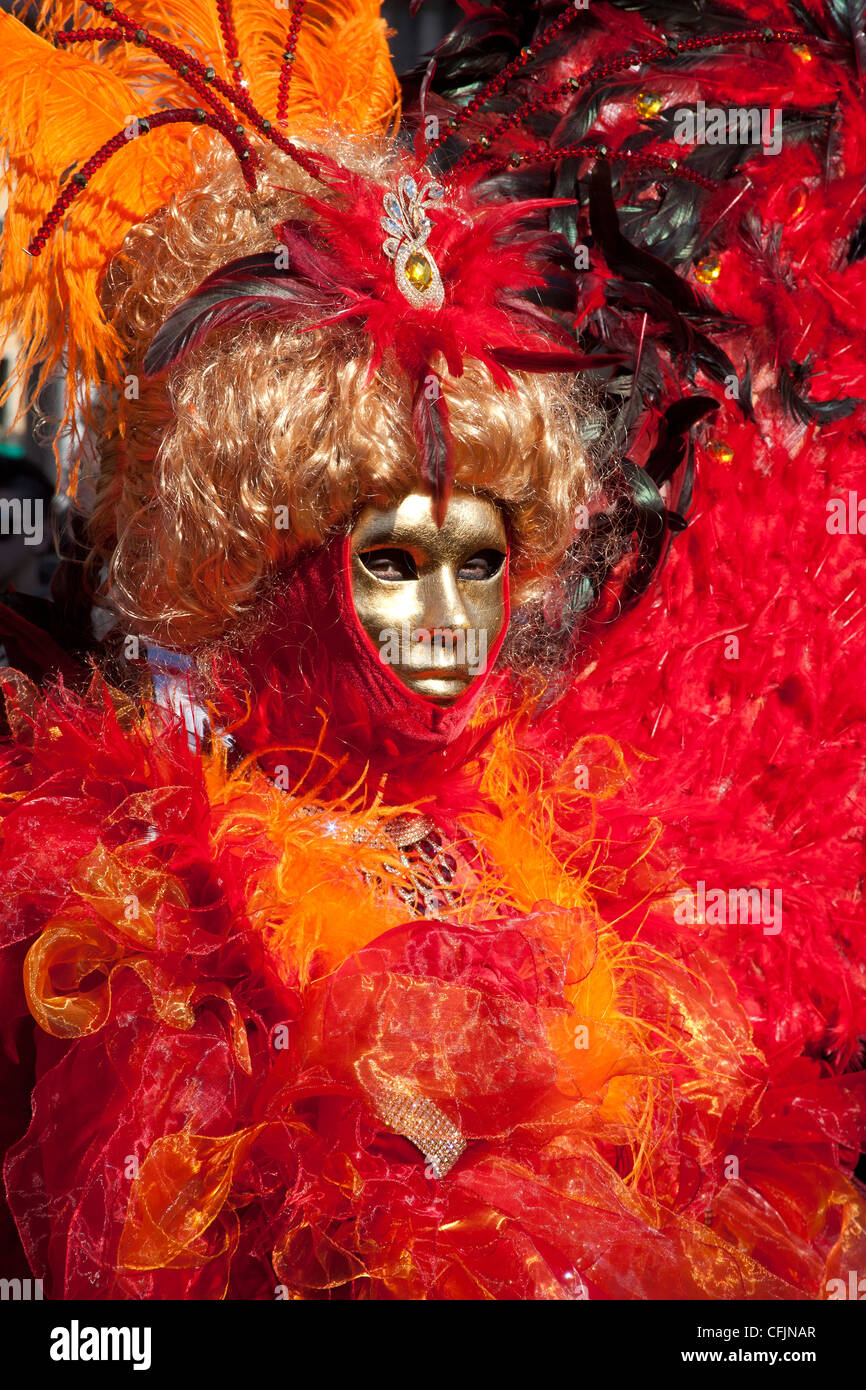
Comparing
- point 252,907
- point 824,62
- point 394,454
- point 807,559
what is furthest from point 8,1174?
point 824,62

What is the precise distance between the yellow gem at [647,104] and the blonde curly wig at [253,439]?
412 millimetres

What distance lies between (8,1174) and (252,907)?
1.08ft

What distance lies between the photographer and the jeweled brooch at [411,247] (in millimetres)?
1343

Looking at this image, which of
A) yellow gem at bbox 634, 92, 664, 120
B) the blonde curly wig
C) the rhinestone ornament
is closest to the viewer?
the rhinestone ornament

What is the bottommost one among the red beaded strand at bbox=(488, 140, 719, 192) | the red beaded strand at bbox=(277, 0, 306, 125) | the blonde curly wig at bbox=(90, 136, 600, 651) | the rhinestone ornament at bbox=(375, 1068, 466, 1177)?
the rhinestone ornament at bbox=(375, 1068, 466, 1177)

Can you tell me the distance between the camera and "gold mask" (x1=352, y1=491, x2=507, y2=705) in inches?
52.2

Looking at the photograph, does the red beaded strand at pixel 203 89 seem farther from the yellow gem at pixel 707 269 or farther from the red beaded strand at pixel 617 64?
the yellow gem at pixel 707 269

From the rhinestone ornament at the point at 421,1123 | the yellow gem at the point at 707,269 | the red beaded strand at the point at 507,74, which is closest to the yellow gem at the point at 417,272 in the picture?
the red beaded strand at the point at 507,74

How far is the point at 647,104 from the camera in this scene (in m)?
1.68

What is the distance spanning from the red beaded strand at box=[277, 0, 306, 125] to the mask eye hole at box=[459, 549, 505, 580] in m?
0.59

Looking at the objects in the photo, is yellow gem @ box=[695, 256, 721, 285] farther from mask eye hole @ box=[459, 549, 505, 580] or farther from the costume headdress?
mask eye hole @ box=[459, 549, 505, 580]

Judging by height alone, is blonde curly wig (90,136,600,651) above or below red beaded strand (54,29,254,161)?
below

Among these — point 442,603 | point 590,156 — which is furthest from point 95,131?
point 442,603

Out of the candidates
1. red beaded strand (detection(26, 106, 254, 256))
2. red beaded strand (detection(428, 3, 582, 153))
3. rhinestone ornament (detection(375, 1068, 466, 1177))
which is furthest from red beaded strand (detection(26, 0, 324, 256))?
rhinestone ornament (detection(375, 1068, 466, 1177))
